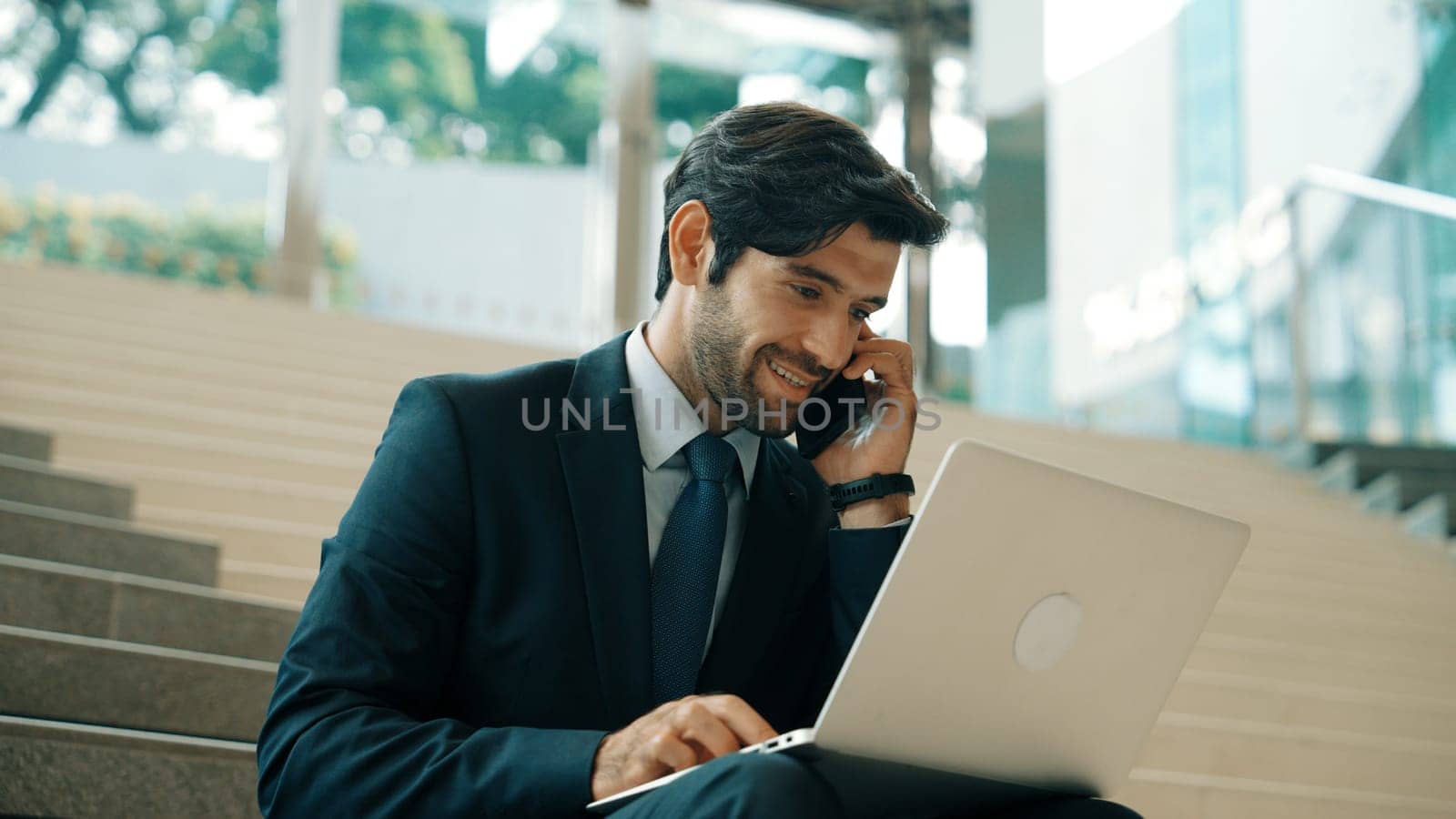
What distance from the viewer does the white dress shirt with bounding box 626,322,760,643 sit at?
1668 mm

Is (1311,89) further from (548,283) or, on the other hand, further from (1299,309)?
(548,283)

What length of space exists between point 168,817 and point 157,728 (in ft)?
1.05

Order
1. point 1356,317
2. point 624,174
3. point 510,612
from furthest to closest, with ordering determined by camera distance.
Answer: point 624,174
point 1356,317
point 510,612

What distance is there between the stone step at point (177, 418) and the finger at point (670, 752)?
2989 mm

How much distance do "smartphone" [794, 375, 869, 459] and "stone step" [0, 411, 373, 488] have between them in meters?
2.16

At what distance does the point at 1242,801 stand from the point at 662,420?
1.78 metres

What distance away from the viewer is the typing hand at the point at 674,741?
1.21 m

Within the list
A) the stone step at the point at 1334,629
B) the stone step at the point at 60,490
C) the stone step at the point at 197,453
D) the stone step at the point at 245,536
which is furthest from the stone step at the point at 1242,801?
the stone step at the point at 60,490

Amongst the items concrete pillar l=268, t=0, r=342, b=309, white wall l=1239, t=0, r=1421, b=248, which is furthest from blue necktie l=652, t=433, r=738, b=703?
concrete pillar l=268, t=0, r=342, b=309

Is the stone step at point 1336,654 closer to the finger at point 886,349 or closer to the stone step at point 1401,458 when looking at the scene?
the stone step at point 1401,458

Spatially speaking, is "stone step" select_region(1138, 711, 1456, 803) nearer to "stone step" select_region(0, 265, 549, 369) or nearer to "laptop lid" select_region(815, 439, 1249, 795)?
"laptop lid" select_region(815, 439, 1249, 795)

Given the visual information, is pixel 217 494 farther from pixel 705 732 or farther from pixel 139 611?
pixel 705 732

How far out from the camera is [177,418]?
12.7 ft

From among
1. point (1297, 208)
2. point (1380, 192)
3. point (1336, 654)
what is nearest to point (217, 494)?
point (1336, 654)
